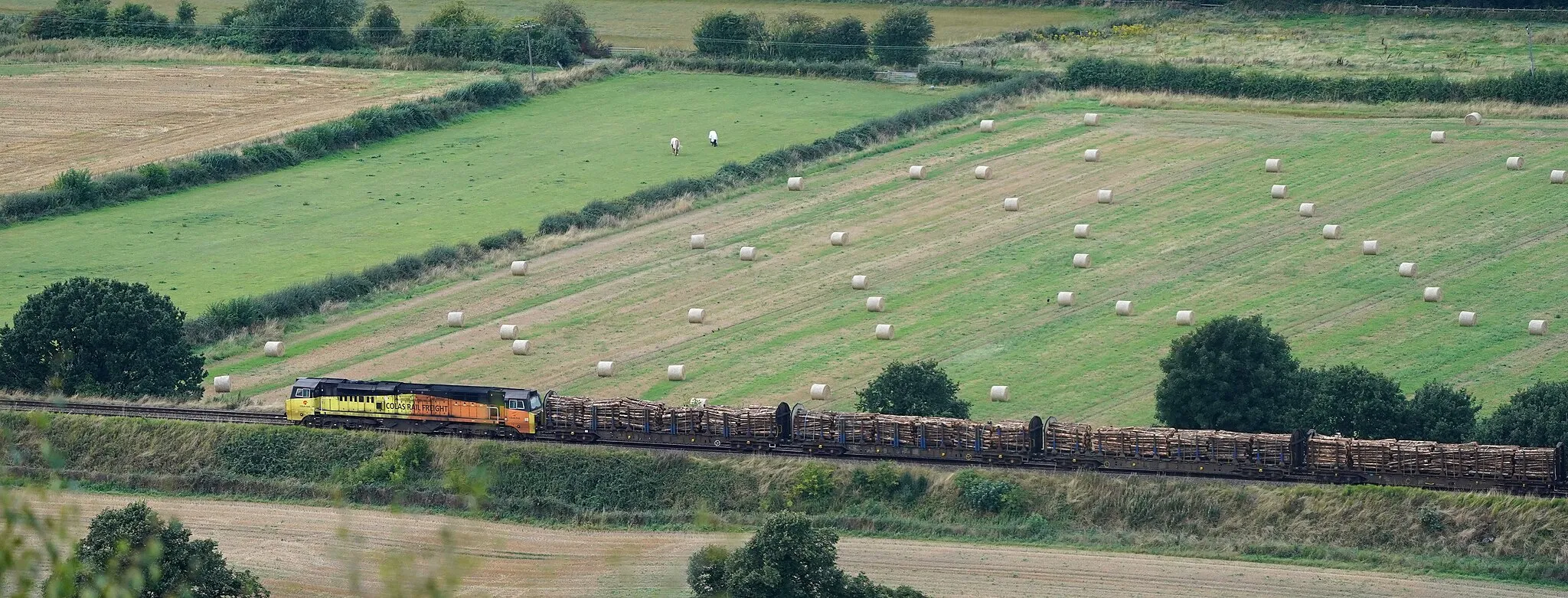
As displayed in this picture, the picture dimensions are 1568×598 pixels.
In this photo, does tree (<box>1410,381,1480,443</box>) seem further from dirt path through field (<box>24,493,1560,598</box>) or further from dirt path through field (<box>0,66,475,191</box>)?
dirt path through field (<box>0,66,475,191</box>)

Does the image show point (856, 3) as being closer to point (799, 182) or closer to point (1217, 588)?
point (799, 182)

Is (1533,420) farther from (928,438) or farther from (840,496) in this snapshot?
(840,496)

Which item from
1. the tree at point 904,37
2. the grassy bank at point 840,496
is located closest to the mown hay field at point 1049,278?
the grassy bank at point 840,496

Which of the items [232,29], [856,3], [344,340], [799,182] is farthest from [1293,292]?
[232,29]

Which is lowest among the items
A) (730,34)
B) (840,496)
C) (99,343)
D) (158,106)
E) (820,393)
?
(840,496)

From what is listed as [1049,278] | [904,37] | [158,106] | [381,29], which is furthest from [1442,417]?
[381,29]
